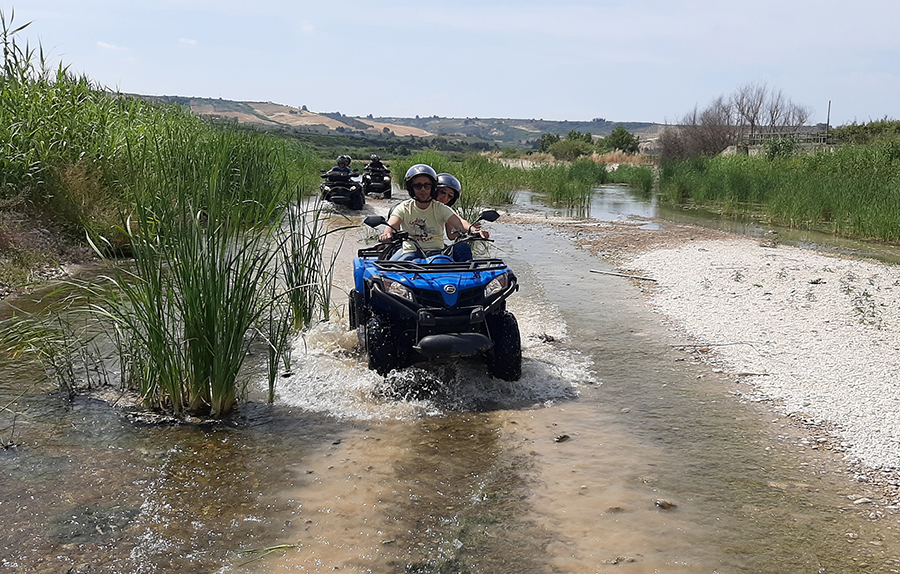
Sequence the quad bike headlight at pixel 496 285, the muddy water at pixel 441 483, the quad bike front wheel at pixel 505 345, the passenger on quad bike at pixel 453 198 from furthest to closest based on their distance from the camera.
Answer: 1. the passenger on quad bike at pixel 453 198
2. the quad bike front wheel at pixel 505 345
3. the quad bike headlight at pixel 496 285
4. the muddy water at pixel 441 483

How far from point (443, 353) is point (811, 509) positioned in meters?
2.37

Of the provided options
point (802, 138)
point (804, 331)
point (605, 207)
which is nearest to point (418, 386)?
point (804, 331)

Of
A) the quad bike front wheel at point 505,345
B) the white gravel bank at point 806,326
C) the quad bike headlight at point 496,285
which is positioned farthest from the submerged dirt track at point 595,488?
the quad bike headlight at point 496,285

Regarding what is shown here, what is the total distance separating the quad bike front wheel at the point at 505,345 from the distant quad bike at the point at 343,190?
45.1 feet

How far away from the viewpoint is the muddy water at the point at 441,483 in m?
3.46

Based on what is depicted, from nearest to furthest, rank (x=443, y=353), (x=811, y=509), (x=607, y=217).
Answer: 1. (x=811, y=509)
2. (x=443, y=353)
3. (x=607, y=217)

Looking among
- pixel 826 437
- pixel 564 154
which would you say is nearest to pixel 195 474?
pixel 826 437

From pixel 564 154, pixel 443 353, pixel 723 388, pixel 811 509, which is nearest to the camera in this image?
pixel 811 509

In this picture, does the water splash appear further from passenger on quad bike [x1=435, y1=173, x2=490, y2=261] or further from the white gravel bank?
the white gravel bank

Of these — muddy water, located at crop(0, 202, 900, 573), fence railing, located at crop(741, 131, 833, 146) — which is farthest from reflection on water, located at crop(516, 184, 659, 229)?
muddy water, located at crop(0, 202, 900, 573)

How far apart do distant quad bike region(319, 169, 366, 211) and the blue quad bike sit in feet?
44.0

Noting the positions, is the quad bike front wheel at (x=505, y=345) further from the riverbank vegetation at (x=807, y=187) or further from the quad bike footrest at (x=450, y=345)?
the riverbank vegetation at (x=807, y=187)

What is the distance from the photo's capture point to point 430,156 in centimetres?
2683

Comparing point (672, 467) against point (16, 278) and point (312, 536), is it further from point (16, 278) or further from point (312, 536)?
point (16, 278)
